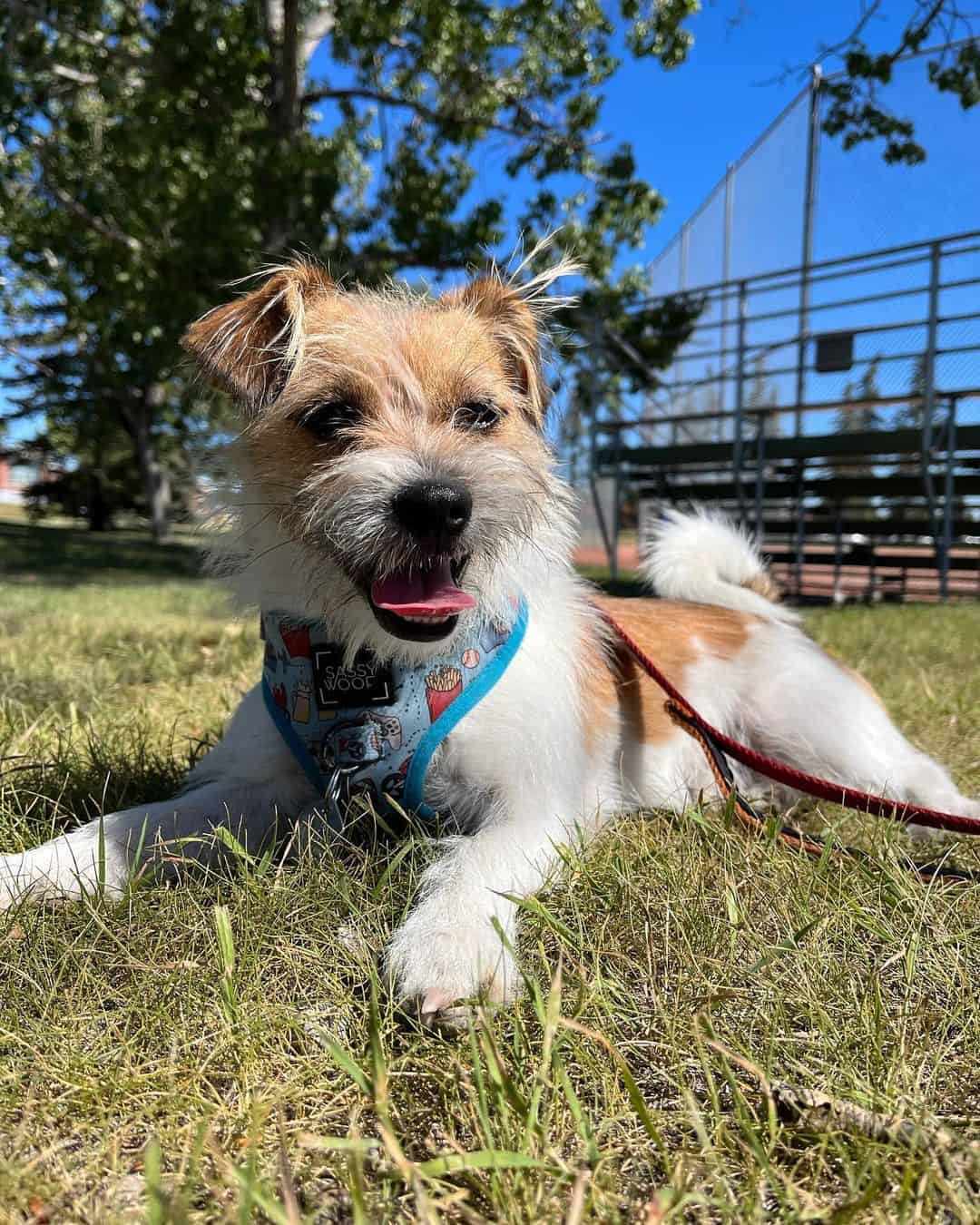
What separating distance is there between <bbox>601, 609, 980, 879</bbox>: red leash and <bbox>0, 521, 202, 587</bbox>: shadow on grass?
7.47 m

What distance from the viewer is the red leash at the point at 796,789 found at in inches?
82.4

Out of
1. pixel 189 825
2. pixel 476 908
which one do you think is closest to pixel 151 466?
pixel 189 825

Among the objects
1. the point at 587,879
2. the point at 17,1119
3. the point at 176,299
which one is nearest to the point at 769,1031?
the point at 587,879

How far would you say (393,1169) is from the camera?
45.1 inches

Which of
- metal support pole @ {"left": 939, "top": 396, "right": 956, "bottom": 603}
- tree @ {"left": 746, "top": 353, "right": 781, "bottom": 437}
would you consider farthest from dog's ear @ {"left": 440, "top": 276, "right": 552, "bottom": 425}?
tree @ {"left": 746, "top": 353, "right": 781, "bottom": 437}

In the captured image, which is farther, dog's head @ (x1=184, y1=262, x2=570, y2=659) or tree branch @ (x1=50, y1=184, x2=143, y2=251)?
tree branch @ (x1=50, y1=184, x2=143, y2=251)

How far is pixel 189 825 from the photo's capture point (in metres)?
2.20

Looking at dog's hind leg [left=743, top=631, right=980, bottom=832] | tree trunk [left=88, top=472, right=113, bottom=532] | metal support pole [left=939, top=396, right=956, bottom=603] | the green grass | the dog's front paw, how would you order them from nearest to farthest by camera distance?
the green grass, the dog's front paw, dog's hind leg [left=743, top=631, right=980, bottom=832], metal support pole [left=939, top=396, right=956, bottom=603], tree trunk [left=88, top=472, right=113, bottom=532]

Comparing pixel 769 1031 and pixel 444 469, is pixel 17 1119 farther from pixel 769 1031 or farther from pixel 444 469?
pixel 444 469

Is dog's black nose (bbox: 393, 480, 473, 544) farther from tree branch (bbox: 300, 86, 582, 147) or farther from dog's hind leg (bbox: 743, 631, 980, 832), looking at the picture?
tree branch (bbox: 300, 86, 582, 147)

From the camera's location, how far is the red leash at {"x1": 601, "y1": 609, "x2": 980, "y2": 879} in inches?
82.4

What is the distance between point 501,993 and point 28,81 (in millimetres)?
14695

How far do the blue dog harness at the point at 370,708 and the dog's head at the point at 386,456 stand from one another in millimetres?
66

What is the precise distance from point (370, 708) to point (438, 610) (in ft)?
1.07
